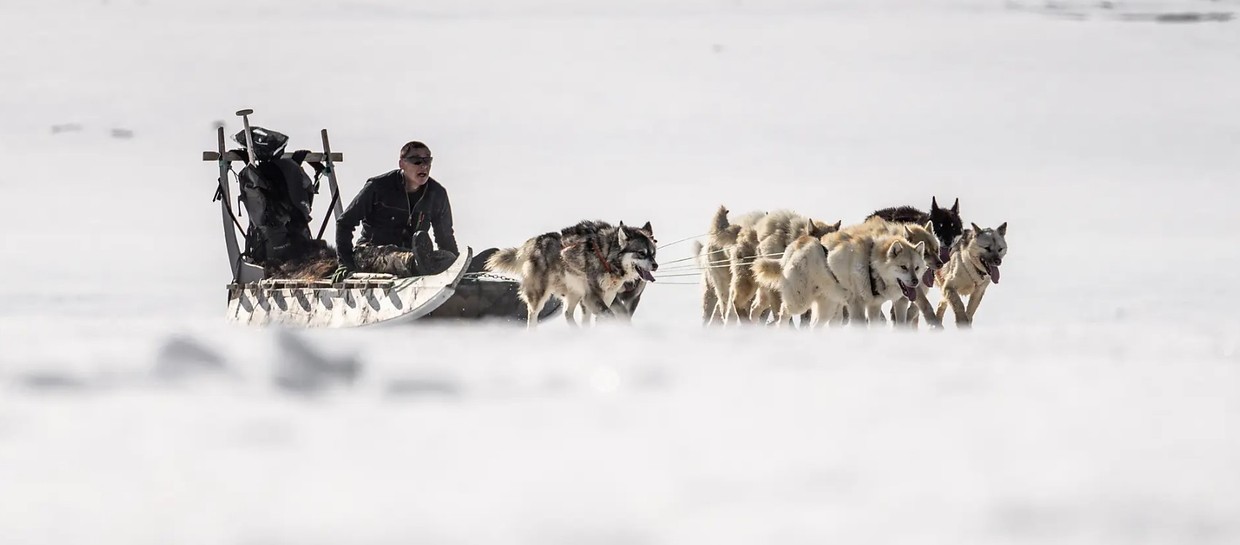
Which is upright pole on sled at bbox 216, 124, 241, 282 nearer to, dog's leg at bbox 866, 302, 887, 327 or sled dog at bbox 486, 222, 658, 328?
sled dog at bbox 486, 222, 658, 328

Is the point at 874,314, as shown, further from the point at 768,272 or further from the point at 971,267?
the point at 971,267

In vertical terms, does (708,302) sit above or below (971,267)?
below

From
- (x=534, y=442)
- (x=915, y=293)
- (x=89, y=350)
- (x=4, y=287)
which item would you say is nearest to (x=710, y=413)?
(x=534, y=442)

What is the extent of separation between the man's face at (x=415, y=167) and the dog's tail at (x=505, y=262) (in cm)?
94

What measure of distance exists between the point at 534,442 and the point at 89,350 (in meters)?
1.91

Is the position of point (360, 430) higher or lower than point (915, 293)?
higher

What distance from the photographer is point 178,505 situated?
2244mm

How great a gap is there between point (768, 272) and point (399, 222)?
2317 millimetres

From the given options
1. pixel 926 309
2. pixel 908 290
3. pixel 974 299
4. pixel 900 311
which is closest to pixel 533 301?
pixel 908 290

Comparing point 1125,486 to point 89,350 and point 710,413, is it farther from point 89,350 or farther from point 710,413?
point 89,350

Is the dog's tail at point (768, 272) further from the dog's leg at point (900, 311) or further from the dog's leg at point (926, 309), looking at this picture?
the dog's leg at point (926, 309)

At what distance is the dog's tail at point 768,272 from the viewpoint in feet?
31.2

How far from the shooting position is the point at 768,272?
9.57 metres

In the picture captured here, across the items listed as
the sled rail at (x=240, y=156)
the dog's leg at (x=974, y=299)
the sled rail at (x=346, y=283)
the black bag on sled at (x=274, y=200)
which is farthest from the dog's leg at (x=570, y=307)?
the dog's leg at (x=974, y=299)
